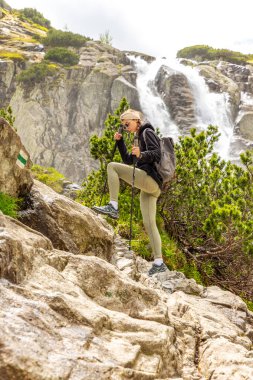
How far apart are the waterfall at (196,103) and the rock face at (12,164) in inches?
1365

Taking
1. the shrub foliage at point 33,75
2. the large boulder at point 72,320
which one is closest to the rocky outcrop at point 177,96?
the shrub foliage at point 33,75

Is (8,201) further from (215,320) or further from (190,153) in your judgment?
(190,153)

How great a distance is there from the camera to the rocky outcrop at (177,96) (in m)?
41.3

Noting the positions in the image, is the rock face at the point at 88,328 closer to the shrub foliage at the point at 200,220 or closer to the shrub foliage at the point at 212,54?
the shrub foliage at the point at 200,220

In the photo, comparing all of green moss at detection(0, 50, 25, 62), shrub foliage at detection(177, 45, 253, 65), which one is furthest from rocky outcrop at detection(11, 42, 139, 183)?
shrub foliage at detection(177, 45, 253, 65)

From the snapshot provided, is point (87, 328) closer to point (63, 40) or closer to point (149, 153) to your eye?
point (149, 153)

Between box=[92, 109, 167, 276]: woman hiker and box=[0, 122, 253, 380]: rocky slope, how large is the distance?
858 mm

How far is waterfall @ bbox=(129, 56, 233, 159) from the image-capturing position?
133ft

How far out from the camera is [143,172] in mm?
4945

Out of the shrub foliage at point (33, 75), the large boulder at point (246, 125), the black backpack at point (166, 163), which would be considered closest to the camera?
the black backpack at point (166, 163)

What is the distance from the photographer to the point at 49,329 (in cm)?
226

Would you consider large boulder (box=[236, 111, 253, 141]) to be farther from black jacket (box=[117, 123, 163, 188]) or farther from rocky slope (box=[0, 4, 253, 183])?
black jacket (box=[117, 123, 163, 188])

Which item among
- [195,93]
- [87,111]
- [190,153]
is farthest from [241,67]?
[190,153]

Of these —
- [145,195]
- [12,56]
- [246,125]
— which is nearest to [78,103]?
[12,56]
